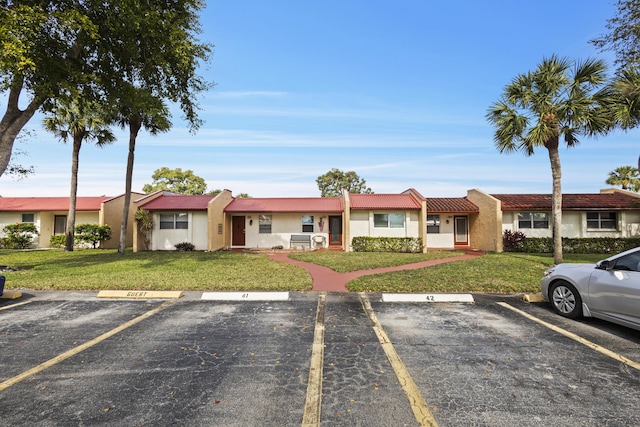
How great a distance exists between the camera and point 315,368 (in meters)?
3.76

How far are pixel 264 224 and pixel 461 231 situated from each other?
47.2 ft

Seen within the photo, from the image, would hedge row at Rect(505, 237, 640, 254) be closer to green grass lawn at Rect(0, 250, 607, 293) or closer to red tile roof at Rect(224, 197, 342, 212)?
green grass lawn at Rect(0, 250, 607, 293)

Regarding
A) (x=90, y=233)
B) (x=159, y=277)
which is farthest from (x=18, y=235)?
(x=159, y=277)

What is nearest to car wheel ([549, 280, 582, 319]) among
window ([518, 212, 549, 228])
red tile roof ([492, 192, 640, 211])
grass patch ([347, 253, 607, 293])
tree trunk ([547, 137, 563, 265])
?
grass patch ([347, 253, 607, 293])

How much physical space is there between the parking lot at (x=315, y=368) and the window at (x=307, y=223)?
50.8 ft

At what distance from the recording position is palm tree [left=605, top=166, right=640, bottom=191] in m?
27.3

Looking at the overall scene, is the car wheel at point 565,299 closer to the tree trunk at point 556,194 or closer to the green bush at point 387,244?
the tree trunk at point 556,194

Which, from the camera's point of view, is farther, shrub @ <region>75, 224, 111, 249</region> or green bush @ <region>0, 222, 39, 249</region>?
green bush @ <region>0, 222, 39, 249</region>

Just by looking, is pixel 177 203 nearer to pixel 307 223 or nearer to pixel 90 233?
pixel 90 233

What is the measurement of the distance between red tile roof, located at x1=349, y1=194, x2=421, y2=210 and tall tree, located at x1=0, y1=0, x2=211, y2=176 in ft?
42.0

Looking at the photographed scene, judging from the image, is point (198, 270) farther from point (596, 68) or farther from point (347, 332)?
point (596, 68)

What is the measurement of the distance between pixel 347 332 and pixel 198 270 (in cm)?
797

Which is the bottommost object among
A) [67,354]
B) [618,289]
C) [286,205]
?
[67,354]

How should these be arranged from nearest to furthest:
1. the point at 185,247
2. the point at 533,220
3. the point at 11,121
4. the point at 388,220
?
the point at 11,121 → the point at 185,247 → the point at 533,220 → the point at 388,220
